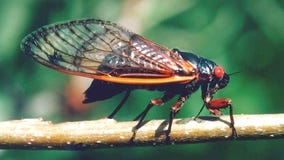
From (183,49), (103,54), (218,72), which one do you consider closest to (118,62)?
(103,54)

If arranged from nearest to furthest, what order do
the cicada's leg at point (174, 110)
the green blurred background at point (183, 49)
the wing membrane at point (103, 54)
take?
1. the cicada's leg at point (174, 110)
2. the wing membrane at point (103, 54)
3. the green blurred background at point (183, 49)

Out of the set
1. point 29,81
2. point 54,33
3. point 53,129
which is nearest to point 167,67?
point 54,33

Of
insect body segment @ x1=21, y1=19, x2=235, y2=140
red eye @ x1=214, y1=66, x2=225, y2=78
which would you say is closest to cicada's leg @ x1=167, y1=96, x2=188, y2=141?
insect body segment @ x1=21, y1=19, x2=235, y2=140

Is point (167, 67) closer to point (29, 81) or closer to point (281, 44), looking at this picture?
point (281, 44)

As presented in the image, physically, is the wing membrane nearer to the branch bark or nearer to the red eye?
the red eye

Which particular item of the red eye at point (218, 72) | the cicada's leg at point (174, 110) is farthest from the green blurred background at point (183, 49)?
the cicada's leg at point (174, 110)

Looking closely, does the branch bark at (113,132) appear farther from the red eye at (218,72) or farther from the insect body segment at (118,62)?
the red eye at (218,72)
